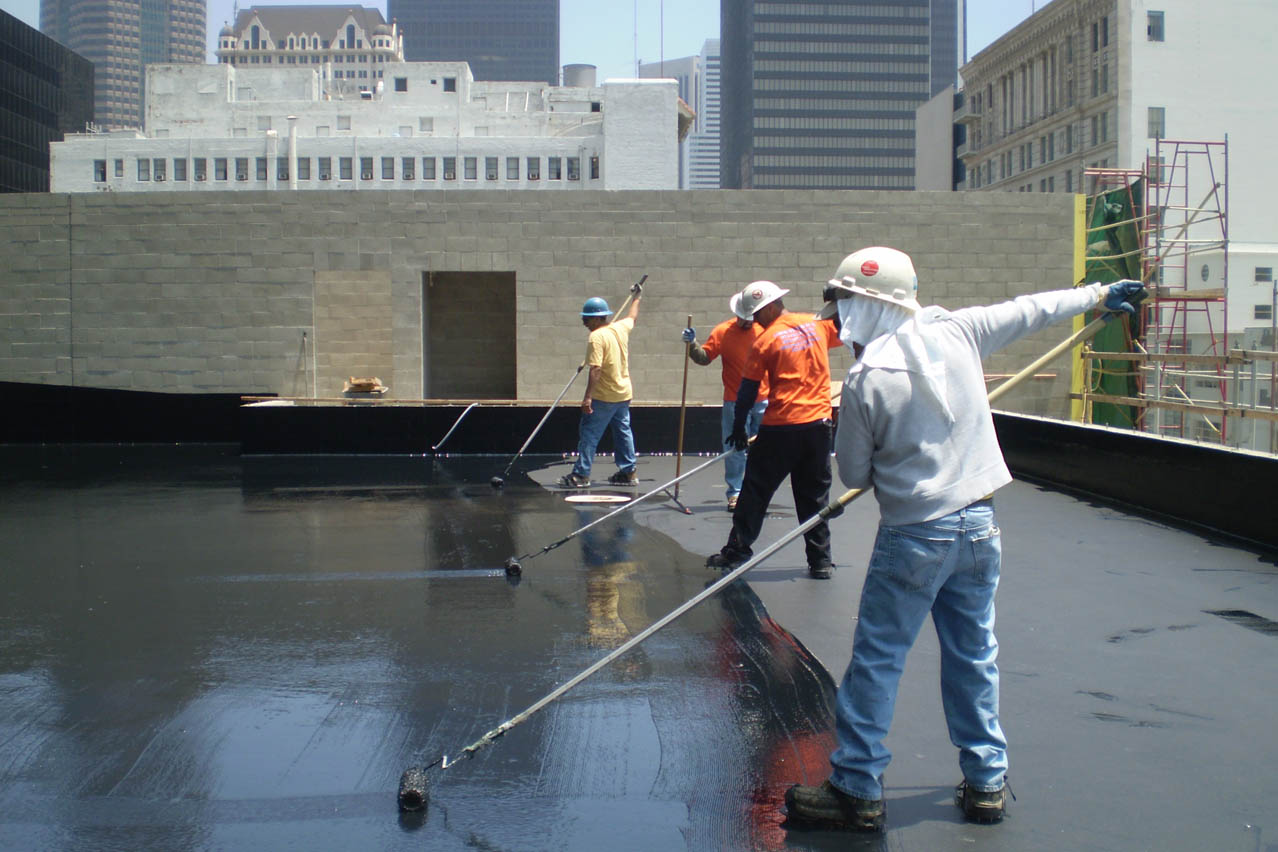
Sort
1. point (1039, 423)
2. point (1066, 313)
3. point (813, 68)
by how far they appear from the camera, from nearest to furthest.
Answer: point (1066, 313), point (1039, 423), point (813, 68)

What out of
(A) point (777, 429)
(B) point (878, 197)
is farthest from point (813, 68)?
(A) point (777, 429)

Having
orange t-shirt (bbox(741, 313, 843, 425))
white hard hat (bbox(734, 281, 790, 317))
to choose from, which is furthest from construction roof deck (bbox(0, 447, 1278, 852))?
white hard hat (bbox(734, 281, 790, 317))

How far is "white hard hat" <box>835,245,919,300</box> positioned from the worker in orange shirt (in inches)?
129

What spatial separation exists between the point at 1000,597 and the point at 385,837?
4.15 metres

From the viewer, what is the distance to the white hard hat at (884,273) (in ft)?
12.3

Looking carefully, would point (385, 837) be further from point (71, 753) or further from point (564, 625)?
point (564, 625)

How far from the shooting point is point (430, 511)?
1024 centimetres

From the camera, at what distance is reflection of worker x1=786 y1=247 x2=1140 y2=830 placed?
3.54 meters

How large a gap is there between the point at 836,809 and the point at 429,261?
50.2ft

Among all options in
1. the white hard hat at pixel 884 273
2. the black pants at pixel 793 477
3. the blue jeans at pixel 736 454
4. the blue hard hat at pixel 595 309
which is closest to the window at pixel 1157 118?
the blue hard hat at pixel 595 309

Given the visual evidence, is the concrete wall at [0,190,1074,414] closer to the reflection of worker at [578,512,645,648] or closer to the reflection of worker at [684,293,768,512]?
the reflection of worker at [684,293,768,512]

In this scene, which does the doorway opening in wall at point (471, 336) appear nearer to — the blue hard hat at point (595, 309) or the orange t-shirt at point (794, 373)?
the blue hard hat at point (595, 309)

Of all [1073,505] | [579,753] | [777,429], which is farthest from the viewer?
[1073,505]

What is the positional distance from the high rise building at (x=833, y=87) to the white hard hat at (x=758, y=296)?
519ft
